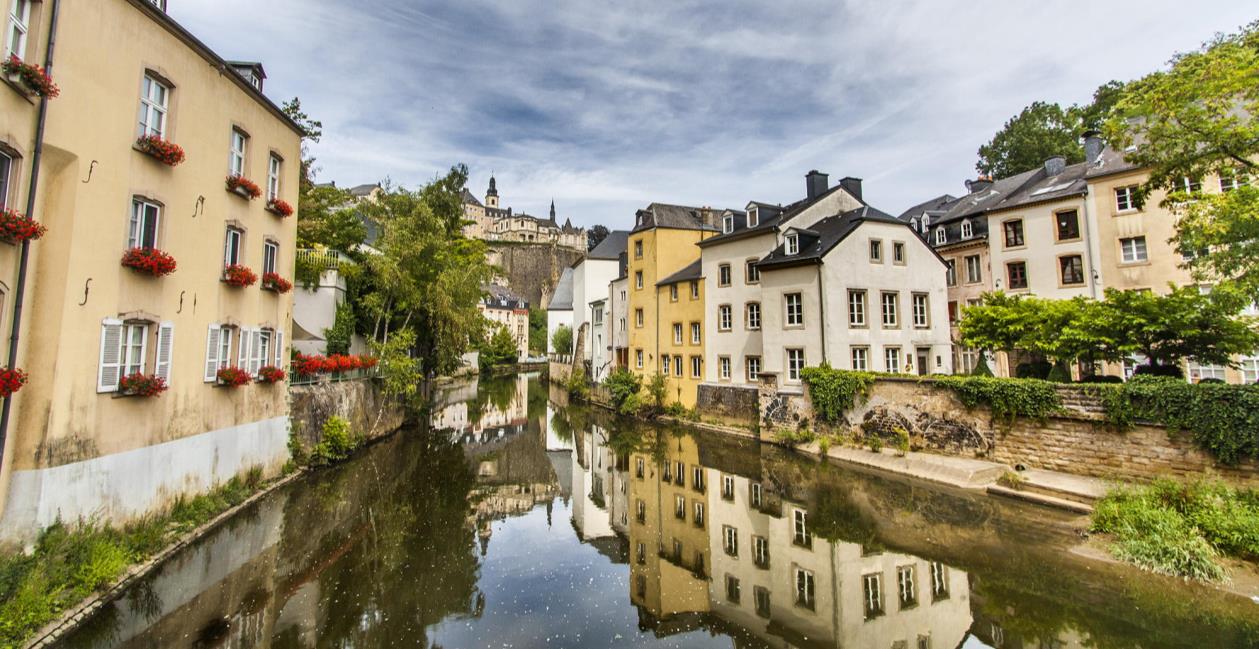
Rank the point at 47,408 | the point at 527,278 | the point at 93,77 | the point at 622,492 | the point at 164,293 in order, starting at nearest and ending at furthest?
→ 1. the point at 47,408
2. the point at 93,77
3. the point at 164,293
4. the point at 622,492
5. the point at 527,278

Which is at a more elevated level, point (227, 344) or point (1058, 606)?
point (227, 344)

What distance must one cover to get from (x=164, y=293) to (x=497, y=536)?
8355 mm

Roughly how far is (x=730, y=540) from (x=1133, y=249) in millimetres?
22535

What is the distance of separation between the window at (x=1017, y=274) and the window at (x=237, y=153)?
31074 millimetres

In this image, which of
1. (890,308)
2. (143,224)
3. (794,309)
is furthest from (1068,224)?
(143,224)

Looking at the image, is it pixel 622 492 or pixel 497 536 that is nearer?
pixel 497 536

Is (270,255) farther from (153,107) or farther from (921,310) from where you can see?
(921,310)

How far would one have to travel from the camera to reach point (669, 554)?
36.3ft

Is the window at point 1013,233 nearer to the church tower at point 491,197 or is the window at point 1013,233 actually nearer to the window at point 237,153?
the window at point 237,153

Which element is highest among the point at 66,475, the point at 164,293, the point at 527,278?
the point at 527,278

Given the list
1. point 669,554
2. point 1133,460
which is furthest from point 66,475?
point 1133,460

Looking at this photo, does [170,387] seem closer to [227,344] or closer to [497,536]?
[227,344]

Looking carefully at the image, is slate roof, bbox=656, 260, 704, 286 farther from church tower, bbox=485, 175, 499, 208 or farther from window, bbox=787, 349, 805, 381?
church tower, bbox=485, 175, 499, 208

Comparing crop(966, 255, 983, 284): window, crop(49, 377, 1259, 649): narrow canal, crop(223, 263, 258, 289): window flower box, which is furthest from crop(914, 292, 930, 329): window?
crop(223, 263, 258, 289): window flower box
